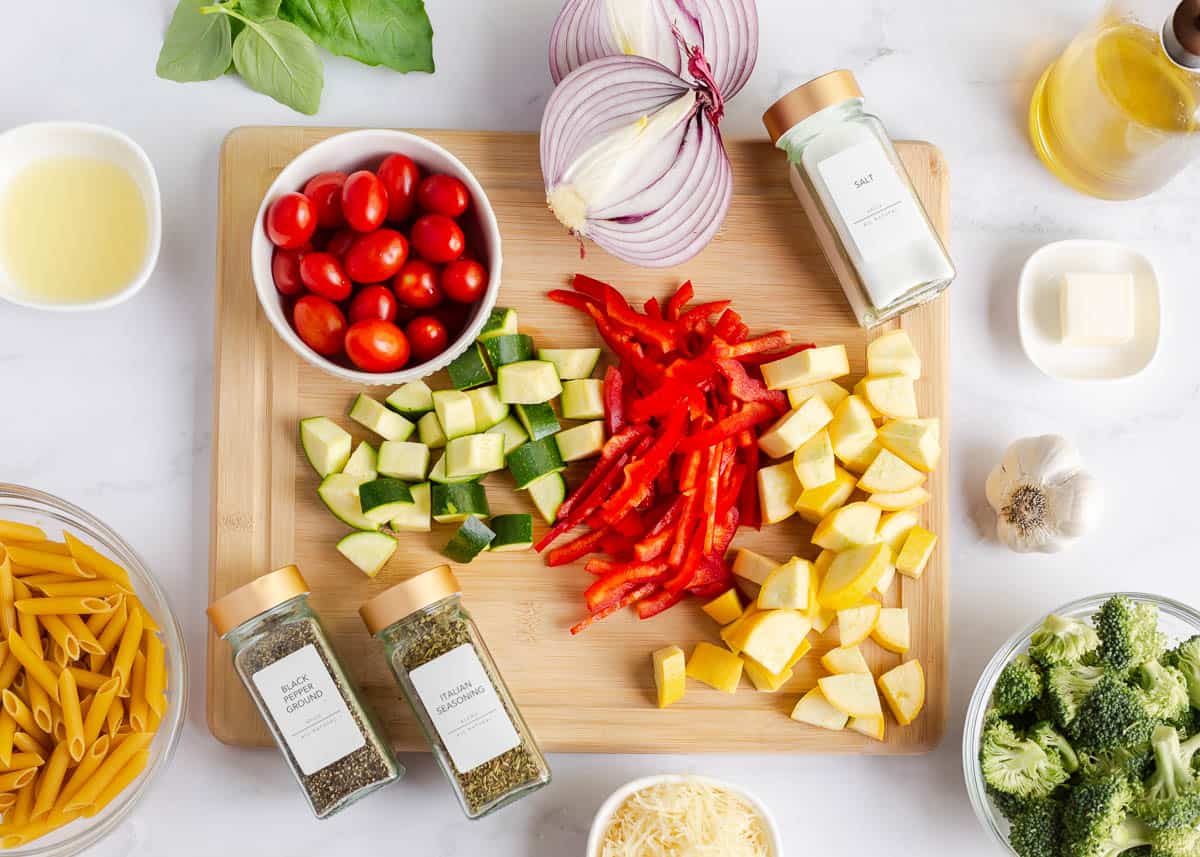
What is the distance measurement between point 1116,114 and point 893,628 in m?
1.03

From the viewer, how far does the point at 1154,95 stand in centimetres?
174

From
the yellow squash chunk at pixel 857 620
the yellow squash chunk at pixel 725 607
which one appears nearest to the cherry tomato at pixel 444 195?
the yellow squash chunk at pixel 725 607

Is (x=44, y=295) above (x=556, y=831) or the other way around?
above

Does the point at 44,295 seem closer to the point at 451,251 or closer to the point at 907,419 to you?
the point at 451,251

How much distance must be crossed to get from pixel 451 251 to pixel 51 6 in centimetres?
103

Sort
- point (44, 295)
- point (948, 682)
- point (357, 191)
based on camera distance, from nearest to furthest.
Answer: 1. point (357, 191)
2. point (44, 295)
3. point (948, 682)

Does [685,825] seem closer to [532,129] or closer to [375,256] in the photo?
[375,256]

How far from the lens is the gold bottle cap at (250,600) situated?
1.63m

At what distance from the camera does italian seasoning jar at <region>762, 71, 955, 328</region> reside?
68.9 inches

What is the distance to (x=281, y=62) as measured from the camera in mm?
1815

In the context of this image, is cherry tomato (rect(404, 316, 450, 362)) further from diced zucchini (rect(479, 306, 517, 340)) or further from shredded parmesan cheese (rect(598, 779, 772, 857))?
shredded parmesan cheese (rect(598, 779, 772, 857))

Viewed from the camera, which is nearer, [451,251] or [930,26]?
[451,251]

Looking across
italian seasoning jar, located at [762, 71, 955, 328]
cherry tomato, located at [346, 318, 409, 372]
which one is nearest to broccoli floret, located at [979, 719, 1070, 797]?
italian seasoning jar, located at [762, 71, 955, 328]

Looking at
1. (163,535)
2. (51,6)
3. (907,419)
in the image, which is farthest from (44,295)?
(907,419)
